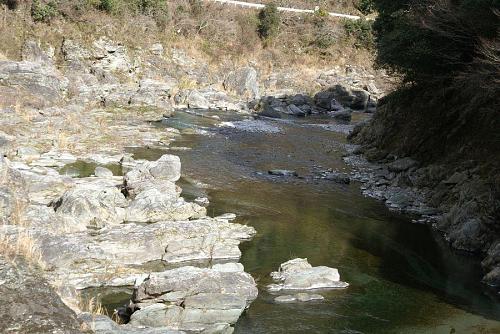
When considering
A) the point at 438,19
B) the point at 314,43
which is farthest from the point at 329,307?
the point at 314,43

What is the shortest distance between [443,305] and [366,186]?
37.1ft

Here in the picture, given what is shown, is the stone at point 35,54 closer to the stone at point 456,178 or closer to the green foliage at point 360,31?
the stone at point 456,178

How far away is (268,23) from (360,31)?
11.2 meters

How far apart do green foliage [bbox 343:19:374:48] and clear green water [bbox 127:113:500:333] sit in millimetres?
37292

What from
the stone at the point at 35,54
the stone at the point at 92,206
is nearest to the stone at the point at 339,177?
the stone at the point at 92,206

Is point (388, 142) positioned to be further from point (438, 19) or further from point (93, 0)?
point (93, 0)

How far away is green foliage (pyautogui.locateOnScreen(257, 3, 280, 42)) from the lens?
59.0 meters

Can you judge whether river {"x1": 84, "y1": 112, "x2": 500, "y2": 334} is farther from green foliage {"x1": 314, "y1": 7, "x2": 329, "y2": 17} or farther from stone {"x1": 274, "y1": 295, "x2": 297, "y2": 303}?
green foliage {"x1": 314, "y1": 7, "x2": 329, "y2": 17}

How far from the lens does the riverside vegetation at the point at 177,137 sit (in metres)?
10.6

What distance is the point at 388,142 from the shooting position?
29797 millimetres

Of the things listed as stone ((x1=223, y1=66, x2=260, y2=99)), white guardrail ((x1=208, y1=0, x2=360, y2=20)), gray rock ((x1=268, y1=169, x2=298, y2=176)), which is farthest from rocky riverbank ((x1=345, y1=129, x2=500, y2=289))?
white guardrail ((x1=208, y1=0, x2=360, y2=20))

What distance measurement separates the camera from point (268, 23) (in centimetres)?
5903

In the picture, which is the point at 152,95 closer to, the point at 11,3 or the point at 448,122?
the point at 11,3

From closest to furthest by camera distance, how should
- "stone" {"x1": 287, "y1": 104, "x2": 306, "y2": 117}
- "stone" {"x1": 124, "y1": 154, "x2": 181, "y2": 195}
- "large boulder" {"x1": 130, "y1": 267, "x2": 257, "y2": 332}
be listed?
"large boulder" {"x1": 130, "y1": 267, "x2": 257, "y2": 332}, "stone" {"x1": 124, "y1": 154, "x2": 181, "y2": 195}, "stone" {"x1": 287, "y1": 104, "x2": 306, "y2": 117}
